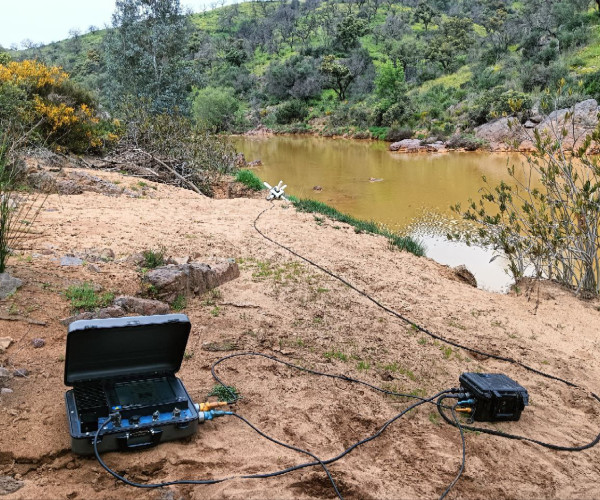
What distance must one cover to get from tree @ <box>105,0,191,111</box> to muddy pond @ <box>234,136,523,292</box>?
183 inches

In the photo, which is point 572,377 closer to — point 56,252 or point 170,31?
point 56,252

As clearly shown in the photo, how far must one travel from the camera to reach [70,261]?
4617mm

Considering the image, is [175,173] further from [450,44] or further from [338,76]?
[450,44]

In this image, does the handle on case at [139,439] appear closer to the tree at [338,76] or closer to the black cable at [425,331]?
the black cable at [425,331]

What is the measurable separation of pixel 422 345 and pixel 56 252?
3479mm

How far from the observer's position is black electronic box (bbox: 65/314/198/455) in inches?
94.4

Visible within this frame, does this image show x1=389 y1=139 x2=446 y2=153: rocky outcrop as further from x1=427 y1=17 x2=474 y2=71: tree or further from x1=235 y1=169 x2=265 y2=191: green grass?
x1=427 y1=17 x2=474 y2=71: tree

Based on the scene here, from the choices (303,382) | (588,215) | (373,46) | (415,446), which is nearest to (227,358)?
(303,382)

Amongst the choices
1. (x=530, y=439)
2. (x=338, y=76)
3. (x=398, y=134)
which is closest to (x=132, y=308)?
(x=530, y=439)

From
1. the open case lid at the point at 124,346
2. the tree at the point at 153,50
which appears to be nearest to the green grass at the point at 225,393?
the open case lid at the point at 124,346

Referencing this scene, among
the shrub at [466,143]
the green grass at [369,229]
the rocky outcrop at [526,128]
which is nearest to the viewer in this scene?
the green grass at [369,229]

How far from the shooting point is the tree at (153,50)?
19.5 m

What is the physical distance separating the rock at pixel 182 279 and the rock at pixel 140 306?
1.06ft

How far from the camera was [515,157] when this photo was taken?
21.2 metres
